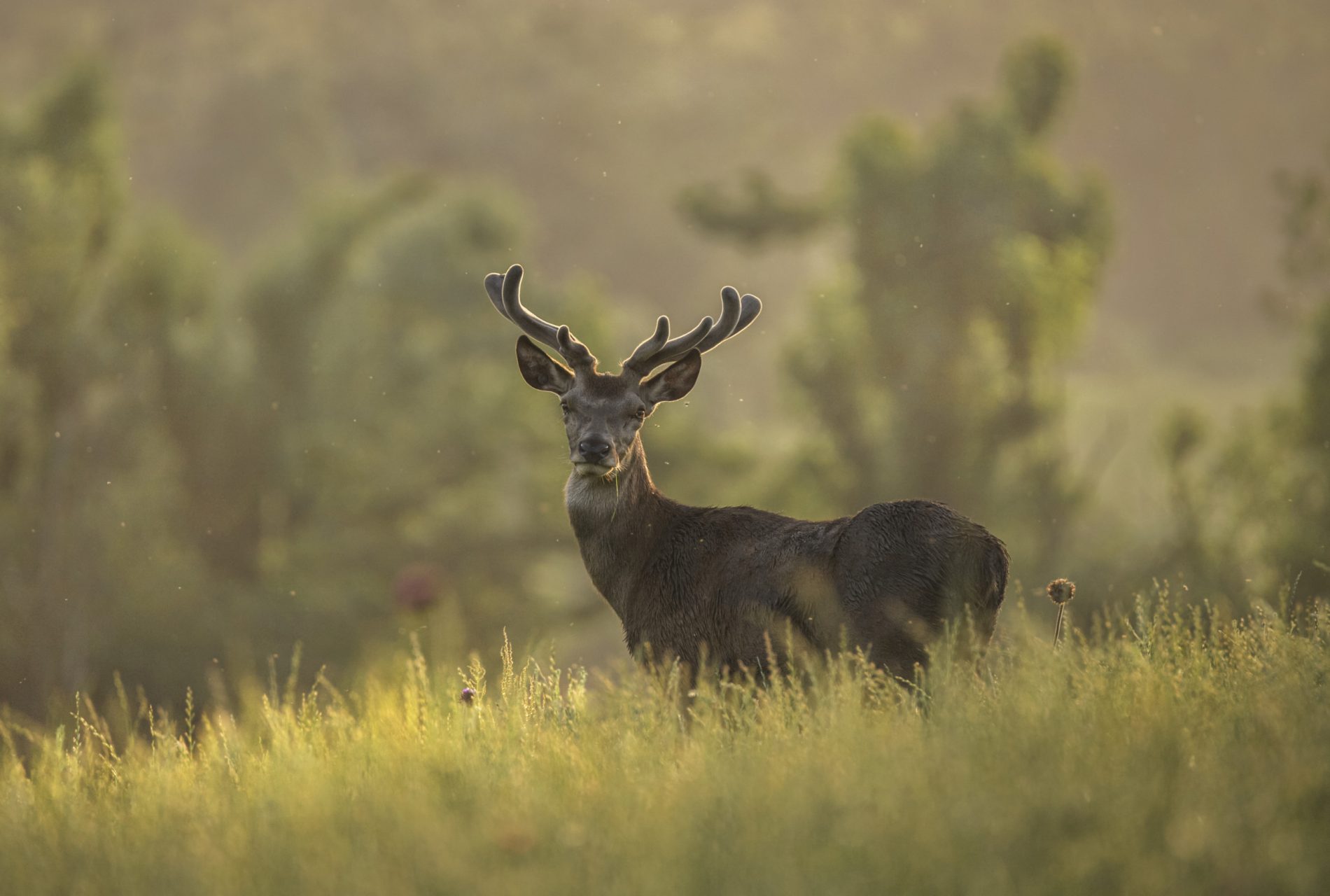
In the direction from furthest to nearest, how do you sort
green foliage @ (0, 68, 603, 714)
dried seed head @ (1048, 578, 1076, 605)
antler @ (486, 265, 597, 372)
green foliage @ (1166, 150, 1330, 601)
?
green foliage @ (0, 68, 603, 714) < green foliage @ (1166, 150, 1330, 601) < antler @ (486, 265, 597, 372) < dried seed head @ (1048, 578, 1076, 605)

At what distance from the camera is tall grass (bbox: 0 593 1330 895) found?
4.09 meters

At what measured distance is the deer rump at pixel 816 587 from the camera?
21.5 feet

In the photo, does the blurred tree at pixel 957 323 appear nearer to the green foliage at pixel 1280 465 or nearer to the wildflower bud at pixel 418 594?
the green foliage at pixel 1280 465

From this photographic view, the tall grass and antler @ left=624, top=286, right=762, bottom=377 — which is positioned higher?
antler @ left=624, top=286, right=762, bottom=377

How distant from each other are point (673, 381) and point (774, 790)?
4.04 meters

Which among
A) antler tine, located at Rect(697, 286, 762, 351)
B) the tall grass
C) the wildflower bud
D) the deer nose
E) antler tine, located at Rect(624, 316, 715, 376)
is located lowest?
the tall grass

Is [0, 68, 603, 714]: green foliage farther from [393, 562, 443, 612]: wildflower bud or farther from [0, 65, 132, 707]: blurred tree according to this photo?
[393, 562, 443, 612]: wildflower bud

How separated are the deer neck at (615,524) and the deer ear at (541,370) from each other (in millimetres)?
622

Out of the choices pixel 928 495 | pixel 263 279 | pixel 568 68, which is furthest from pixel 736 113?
pixel 928 495

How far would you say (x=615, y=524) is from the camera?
26.5 ft

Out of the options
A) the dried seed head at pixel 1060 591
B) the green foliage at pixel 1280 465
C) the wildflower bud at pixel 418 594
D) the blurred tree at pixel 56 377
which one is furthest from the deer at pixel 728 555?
the blurred tree at pixel 56 377

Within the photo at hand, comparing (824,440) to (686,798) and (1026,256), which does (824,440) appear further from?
(686,798)

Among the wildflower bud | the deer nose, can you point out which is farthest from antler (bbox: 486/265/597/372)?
the wildflower bud

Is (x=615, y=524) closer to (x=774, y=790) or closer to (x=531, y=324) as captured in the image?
(x=531, y=324)
